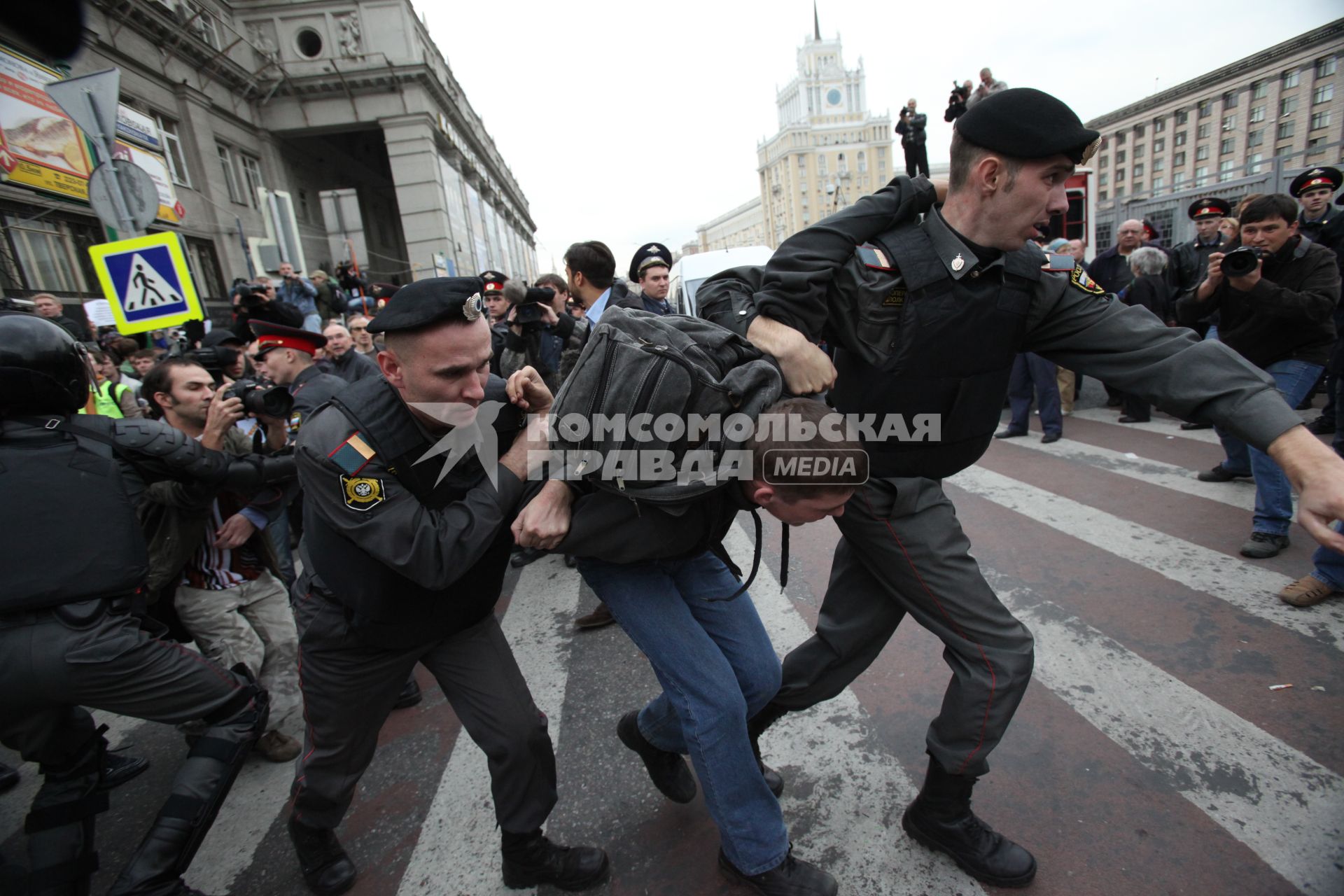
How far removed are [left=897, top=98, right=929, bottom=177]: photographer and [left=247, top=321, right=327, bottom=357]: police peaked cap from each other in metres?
12.3

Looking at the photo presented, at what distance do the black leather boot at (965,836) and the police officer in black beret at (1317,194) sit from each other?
5764 mm

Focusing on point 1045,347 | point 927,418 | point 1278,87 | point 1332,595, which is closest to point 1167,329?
point 1045,347

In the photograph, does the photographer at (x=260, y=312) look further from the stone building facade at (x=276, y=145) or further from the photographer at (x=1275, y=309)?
the stone building facade at (x=276, y=145)

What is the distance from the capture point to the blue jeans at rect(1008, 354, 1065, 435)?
665cm

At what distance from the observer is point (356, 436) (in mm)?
1818

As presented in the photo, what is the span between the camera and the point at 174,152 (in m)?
15.4

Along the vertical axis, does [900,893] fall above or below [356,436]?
A: below

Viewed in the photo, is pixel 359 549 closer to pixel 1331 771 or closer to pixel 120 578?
pixel 120 578

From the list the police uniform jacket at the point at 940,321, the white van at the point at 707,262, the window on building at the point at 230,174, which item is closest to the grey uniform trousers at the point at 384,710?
the police uniform jacket at the point at 940,321

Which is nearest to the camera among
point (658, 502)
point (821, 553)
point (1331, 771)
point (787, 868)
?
point (658, 502)

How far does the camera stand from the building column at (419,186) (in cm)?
2192

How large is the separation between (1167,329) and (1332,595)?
104 inches

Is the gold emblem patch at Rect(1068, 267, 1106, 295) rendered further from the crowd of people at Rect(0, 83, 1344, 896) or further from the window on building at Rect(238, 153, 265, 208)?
the window on building at Rect(238, 153, 265, 208)

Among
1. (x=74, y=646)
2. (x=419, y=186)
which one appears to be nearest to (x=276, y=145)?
(x=419, y=186)
